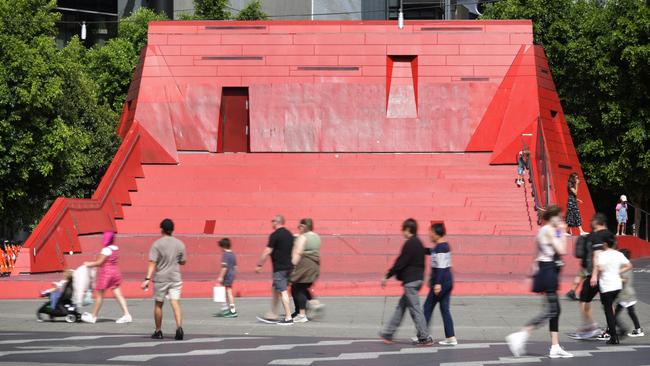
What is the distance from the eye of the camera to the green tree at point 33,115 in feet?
102

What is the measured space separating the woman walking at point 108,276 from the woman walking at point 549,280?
6.94 meters

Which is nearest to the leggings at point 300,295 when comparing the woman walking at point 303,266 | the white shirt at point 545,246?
the woman walking at point 303,266

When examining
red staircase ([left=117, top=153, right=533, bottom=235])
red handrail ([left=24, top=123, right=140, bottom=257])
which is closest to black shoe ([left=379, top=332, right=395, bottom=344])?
red handrail ([left=24, top=123, right=140, bottom=257])

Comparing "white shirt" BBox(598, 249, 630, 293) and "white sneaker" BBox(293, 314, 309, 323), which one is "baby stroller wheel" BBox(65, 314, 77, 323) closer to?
"white sneaker" BBox(293, 314, 309, 323)

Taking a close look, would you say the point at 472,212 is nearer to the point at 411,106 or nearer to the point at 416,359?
the point at 411,106

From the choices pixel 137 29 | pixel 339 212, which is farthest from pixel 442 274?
pixel 137 29

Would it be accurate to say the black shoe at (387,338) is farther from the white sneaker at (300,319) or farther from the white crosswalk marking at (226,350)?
the white sneaker at (300,319)

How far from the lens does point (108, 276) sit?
18422mm

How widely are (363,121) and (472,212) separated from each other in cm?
572

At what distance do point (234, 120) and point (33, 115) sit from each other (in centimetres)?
567

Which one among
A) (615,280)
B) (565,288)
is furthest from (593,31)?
(615,280)

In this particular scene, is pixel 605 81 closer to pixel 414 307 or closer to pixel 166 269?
pixel 414 307

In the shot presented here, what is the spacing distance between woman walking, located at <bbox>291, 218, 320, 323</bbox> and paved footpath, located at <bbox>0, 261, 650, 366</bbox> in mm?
488

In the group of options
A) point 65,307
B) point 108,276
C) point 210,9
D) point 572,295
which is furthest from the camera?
point 210,9
